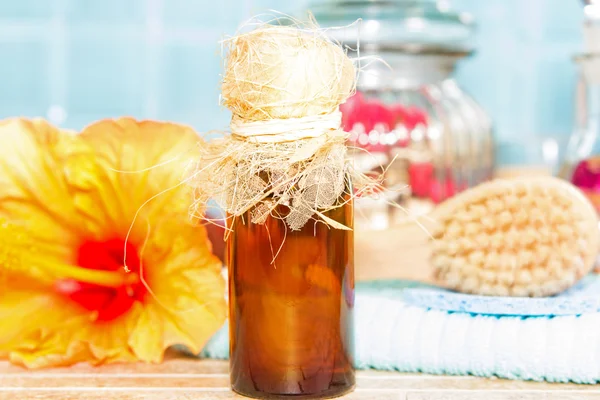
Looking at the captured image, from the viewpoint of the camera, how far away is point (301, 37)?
1.56ft

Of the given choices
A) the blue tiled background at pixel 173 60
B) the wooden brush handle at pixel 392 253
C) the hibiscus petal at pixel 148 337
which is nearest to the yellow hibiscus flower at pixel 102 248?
the hibiscus petal at pixel 148 337

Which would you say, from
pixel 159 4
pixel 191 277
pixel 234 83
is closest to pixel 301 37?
pixel 234 83

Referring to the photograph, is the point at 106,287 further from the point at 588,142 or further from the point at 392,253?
the point at 588,142

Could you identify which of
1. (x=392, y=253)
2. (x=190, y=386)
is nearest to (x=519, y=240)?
(x=392, y=253)

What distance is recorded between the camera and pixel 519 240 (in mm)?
580

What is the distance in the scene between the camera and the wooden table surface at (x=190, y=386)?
494mm

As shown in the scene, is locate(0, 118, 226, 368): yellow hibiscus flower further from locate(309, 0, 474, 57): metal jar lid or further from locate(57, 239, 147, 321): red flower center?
locate(309, 0, 474, 57): metal jar lid

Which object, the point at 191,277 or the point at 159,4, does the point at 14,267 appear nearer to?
the point at 191,277

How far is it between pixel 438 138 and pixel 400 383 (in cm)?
46

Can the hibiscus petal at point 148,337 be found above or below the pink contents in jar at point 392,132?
below

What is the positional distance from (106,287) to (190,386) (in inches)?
4.1

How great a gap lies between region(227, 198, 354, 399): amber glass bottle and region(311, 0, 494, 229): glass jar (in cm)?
39

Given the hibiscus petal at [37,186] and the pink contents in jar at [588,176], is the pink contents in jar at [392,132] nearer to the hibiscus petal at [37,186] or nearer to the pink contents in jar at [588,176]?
the pink contents in jar at [588,176]

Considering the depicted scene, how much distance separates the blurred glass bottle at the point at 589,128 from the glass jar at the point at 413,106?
122 mm
